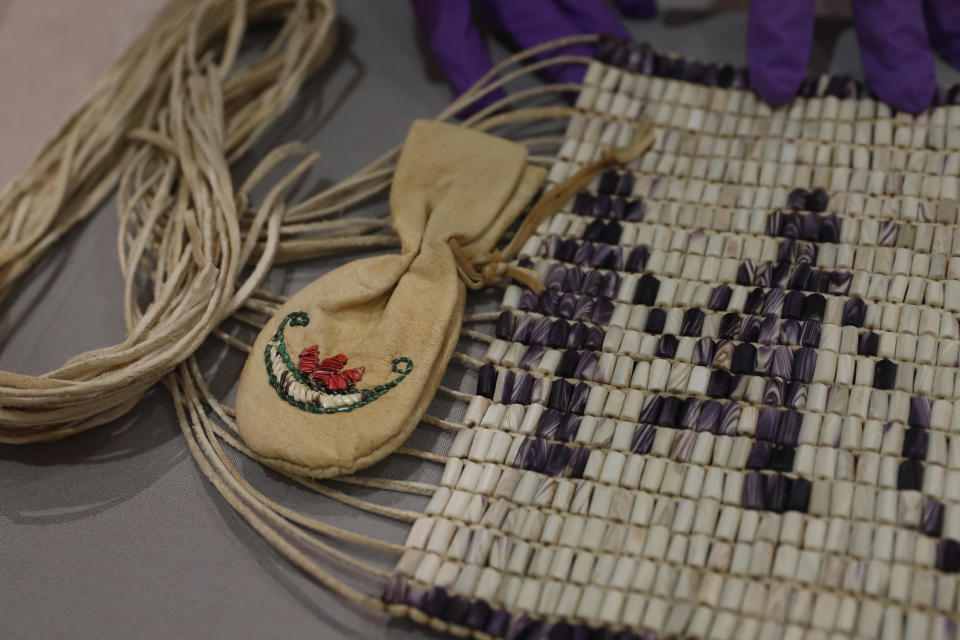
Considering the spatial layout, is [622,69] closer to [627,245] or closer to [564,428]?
[627,245]

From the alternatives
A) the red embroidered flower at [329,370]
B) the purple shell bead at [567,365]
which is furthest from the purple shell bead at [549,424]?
the red embroidered flower at [329,370]

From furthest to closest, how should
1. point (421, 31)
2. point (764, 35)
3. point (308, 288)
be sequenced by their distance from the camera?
point (421, 31) → point (764, 35) → point (308, 288)

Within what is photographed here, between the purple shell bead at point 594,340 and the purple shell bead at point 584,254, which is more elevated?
the purple shell bead at point 584,254

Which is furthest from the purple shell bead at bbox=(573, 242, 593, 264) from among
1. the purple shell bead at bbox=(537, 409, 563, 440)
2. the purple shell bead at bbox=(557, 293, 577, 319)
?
the purple shell bead at bbox=(537, 409, 563, 440)

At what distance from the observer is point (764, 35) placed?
2.96ft

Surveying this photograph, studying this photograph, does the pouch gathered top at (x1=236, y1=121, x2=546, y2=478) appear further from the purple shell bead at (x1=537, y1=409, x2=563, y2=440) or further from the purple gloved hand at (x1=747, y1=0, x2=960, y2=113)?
the purple gloved hand at (x1=747, y1=0, x2=960, y2=113)

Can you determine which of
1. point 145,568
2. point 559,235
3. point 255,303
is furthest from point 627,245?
point 145,568

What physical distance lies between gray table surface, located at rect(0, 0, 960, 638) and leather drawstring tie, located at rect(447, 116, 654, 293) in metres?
0.14

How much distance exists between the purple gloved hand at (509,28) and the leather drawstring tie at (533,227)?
0.46 ft

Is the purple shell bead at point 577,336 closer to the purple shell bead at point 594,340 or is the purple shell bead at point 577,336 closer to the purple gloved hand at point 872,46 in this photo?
the purple shell bead at point 594,340

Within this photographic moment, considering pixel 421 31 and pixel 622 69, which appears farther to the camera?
pixel 421 31

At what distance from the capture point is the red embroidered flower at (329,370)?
0.73m

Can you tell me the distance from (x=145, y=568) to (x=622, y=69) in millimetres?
615

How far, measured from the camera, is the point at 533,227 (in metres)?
0.83
